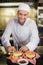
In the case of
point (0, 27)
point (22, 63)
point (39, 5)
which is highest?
point (39, 5)

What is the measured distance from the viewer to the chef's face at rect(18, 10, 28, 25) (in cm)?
101

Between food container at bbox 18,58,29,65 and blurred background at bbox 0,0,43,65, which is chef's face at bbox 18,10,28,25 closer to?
blurred background at bbox 0,0,43,65

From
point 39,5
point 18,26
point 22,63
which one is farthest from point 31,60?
point 39,5

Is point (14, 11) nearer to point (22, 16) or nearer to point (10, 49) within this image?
point (22, 16)

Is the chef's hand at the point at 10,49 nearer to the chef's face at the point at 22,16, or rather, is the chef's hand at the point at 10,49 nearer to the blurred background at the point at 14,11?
the blurred background at the point at 14,11

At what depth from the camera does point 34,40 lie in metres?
1.04

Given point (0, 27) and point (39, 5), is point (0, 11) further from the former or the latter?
point (39, 5)

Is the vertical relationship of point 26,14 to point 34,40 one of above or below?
above

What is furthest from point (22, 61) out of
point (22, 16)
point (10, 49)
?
point (22, 16)

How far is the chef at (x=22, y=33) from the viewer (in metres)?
1.03

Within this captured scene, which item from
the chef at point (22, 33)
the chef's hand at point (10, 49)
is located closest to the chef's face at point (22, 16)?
the chef at point (22, 33)

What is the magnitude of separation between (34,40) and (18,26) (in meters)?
0.12

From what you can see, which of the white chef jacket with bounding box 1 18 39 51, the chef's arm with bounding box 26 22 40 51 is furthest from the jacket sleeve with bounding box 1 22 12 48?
the chef's arm with bounding box 26 22 40 51

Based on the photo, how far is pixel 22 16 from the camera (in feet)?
3.35
